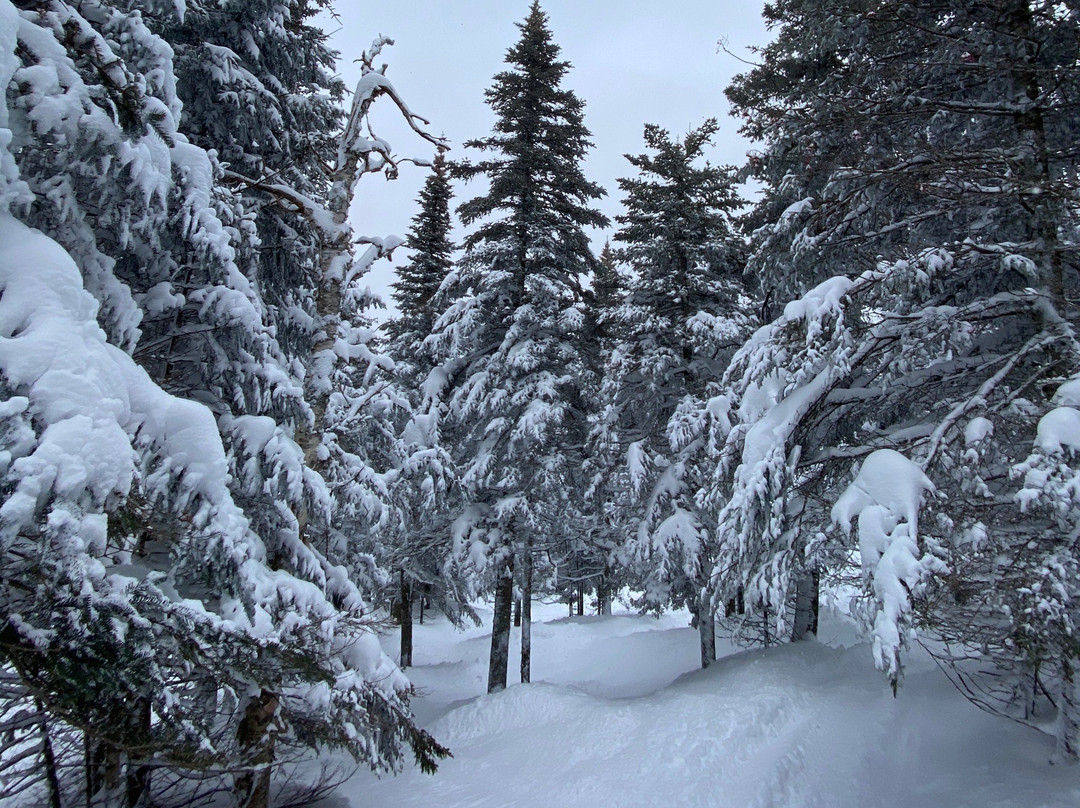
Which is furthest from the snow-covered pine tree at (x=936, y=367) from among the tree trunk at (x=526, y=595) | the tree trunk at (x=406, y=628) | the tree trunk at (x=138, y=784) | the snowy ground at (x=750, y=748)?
the tree trunk at (x=406, y=628)

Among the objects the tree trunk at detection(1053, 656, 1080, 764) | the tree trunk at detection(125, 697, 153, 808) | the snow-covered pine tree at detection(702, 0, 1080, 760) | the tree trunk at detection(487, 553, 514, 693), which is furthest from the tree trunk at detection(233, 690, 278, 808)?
the tree trunk at detection(487, 553, 514, 693)

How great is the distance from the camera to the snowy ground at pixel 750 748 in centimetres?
589

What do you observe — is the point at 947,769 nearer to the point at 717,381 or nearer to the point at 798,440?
the point at 798,440

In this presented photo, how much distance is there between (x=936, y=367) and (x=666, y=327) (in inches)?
280

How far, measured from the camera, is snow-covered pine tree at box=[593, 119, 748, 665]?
12.4 metres

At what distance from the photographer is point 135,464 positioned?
12.6 feet

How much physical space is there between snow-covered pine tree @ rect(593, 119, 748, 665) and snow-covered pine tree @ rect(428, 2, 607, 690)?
1.06 meters

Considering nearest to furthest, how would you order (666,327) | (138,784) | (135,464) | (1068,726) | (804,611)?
1. (135,464)
2. (138,784)
3. (1068,726)
4. (804,611)
5. (666,327)

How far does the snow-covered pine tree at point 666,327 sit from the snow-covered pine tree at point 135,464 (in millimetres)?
7480

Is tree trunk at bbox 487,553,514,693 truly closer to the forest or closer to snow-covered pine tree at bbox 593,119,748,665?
the forest

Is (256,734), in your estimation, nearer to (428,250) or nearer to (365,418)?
(365,418)

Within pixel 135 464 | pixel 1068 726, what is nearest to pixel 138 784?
pixel 135 464

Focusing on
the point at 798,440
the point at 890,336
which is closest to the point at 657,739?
the point at 798,440

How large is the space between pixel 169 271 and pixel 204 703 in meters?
3.97
